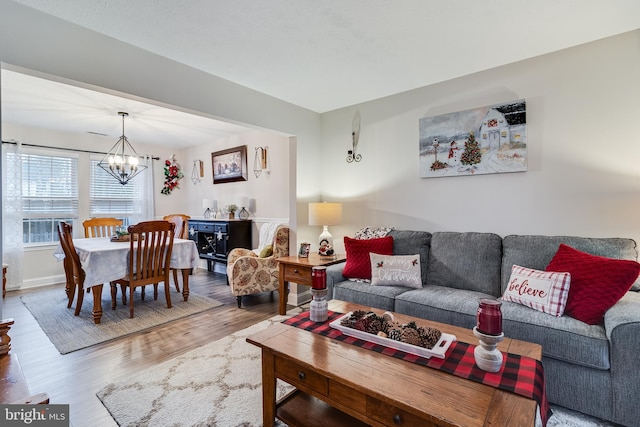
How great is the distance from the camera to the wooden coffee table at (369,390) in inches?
40.9

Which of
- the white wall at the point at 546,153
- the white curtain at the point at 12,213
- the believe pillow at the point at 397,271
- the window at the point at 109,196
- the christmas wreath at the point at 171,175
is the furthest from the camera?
the christmas wreath at the point at 171,175

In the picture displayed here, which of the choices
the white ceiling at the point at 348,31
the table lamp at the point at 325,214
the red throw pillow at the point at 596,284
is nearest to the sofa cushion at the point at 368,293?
the table lamp at the point at 325,214

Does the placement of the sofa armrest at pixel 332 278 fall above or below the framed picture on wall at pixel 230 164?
below

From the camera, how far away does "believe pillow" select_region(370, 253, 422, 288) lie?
8.56ft

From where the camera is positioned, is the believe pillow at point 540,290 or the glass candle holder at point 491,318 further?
the believe pillow at point 540,290

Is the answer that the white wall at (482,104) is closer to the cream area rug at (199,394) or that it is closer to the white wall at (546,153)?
the white wall at (546,153)

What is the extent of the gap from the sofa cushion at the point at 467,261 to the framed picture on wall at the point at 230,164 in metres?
3.37

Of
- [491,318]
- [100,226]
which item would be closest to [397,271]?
[491,318]

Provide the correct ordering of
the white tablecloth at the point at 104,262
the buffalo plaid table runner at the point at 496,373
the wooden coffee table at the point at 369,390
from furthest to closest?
the white tablecloth at the point at 104,262 → the buffalo plaid table runner at the point at 496,373 → the wooden coffee table at the point at 369,390

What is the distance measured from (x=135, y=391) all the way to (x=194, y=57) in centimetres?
253

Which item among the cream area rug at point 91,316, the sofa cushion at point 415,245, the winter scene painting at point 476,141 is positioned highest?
the winter scene painting at point 476,141

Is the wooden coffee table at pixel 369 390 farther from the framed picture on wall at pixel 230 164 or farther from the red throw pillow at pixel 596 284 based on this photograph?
the framed picture on wall at pixel 230 164

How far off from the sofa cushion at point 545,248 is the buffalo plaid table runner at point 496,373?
121 cm

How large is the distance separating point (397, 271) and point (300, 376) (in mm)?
1469
